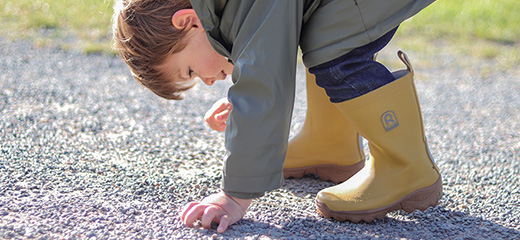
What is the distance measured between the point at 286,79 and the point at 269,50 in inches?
4.0

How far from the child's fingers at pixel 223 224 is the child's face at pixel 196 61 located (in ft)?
1.78

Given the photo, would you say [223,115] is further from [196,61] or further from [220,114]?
[196,61]

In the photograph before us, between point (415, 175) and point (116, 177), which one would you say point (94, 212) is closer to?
point (116, 177)

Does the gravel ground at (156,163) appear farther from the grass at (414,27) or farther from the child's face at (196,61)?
the grass at (414,27)

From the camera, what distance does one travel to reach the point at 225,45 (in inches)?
72.5

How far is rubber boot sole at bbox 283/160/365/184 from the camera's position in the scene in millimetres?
2240

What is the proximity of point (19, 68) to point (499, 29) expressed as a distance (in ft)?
13.4

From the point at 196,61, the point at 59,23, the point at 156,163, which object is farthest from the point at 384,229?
the point at 59,23

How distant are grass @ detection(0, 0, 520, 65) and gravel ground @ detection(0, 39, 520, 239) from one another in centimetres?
68

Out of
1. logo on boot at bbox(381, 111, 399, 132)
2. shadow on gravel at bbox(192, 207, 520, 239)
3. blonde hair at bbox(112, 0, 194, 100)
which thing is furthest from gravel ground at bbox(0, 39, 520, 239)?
blonde hair at bbox(112, 0, 194, 100)

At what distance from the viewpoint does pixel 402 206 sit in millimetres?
1875

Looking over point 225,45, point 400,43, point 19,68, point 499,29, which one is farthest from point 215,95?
point 499,29

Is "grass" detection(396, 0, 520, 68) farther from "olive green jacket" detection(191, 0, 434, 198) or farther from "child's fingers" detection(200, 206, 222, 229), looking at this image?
"child's fingers" detection(200, 206, 222, 229)

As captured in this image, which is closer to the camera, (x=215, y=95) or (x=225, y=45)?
(x=225, y=45)
